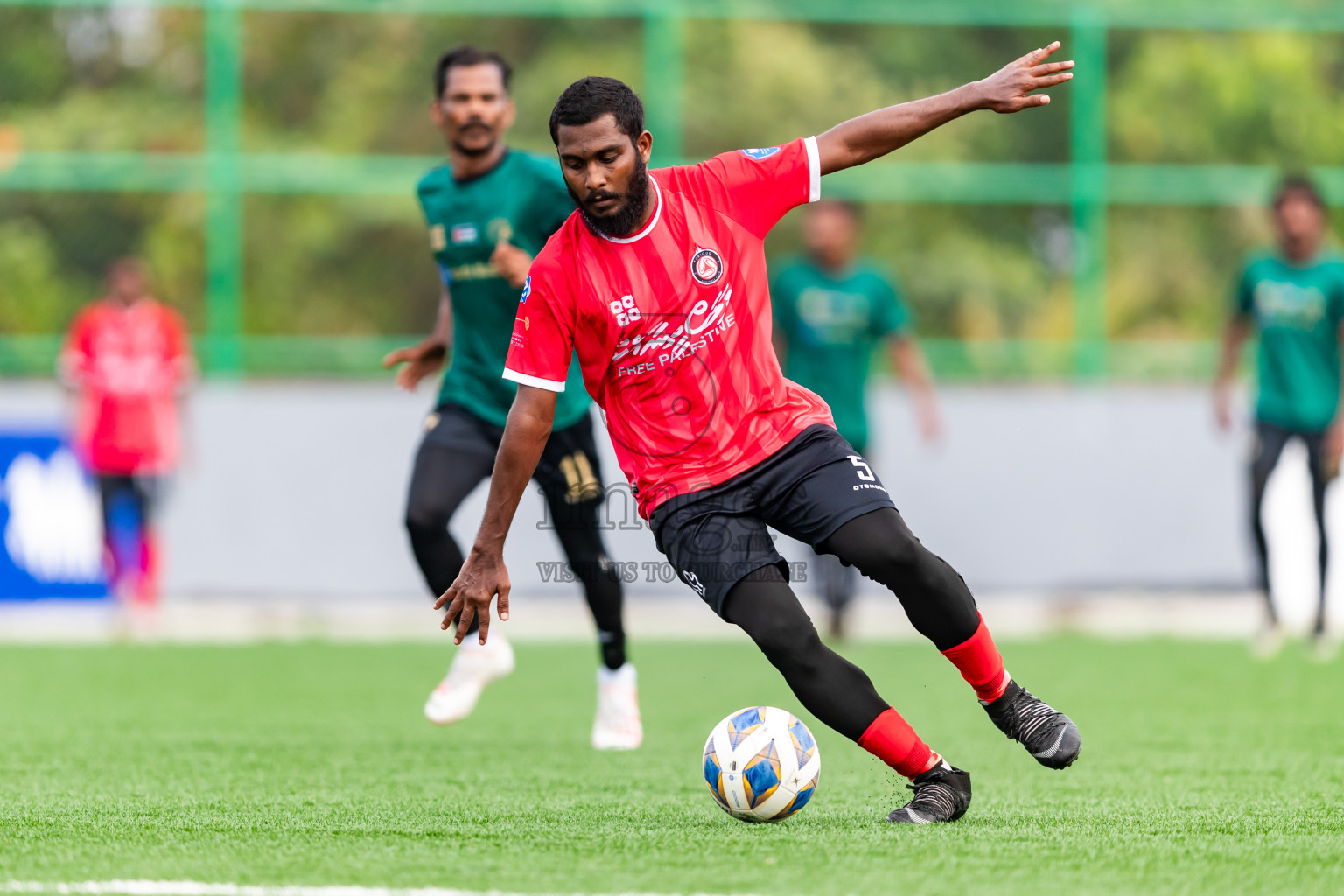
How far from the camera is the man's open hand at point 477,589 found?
14.9 ft

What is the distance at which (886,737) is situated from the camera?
4.61 meters

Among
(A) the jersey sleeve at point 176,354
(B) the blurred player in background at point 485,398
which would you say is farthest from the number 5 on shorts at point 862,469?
(A) the jersey sleeve at point 176,354

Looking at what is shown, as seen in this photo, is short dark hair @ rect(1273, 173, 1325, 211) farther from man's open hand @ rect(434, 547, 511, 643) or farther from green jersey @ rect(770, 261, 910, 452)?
man's open hand @ rect(434, 547, 511, 643)

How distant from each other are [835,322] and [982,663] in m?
6.12

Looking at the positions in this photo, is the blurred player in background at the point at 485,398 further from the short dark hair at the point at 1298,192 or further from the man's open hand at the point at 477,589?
the short dark hair at the point at 1298,192

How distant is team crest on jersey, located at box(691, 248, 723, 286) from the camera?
15.5 ft

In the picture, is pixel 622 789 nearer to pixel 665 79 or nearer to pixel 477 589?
pixel 477 589

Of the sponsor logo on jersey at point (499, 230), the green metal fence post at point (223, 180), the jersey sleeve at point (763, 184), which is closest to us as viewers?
the jersey sleeve at point (763, 184)

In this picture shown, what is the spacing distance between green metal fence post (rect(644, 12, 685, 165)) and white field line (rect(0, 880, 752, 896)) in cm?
1102

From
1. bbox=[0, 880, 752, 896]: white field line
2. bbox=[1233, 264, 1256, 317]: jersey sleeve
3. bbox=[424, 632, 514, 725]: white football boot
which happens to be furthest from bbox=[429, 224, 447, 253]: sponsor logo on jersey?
bbox=[1233, 264, 1256, 317]: jersey sleeve

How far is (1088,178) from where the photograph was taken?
579 inches

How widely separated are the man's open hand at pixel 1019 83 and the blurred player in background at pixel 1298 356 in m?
5.87

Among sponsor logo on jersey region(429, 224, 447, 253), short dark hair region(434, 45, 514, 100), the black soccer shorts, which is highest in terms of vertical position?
short dark hair region(434, 45, 514, 100)

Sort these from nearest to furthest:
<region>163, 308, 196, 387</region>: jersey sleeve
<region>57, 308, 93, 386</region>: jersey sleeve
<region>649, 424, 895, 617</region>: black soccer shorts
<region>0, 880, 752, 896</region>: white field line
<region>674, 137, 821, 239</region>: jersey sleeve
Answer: <region>0, 880, 752, 896</region>: white field line → <region>649, 424, 895, 617</region>: black soccer shorts → <region>674, 137, 821, 239</region>: jersey sleeve → <region>57, 308, 93, 386</region>: jersey sleeve → <region>163, 308, 196, 387</region>: jersey sleeve
